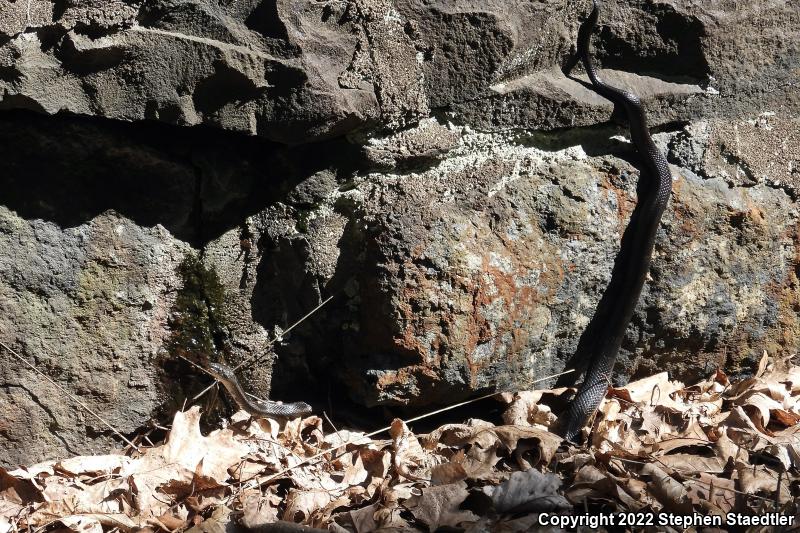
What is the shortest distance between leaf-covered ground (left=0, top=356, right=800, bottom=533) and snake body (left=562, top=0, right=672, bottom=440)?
0.29 ft

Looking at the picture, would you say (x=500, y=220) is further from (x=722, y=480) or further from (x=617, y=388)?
(x=722, y=480)

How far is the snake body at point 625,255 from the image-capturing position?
2766mm

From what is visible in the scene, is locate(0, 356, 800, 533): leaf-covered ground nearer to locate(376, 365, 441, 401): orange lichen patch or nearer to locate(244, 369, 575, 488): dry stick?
locate(244, 369, 575, 488): dry stick

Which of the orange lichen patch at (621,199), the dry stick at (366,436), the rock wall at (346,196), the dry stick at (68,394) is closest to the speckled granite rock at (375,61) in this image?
the rock wall at (346,196)

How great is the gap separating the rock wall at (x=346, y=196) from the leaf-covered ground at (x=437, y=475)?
0.16 meters

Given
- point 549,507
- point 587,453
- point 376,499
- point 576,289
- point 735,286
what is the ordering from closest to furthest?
point 549,507 → point 376,499 → point 587,453 → point 576,289 → point 735,286

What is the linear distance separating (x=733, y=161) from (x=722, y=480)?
1.19 meters

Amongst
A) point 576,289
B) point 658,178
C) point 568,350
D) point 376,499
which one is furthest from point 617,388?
point 376,499

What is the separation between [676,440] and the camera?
2680 millimetres

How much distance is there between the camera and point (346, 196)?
103 inches

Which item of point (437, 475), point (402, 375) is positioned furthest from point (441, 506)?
point (402, 375)

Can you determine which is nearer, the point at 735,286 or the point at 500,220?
the point at 500,220

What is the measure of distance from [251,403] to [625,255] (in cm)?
135

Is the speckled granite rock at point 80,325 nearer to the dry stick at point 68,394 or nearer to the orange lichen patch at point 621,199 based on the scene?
the dry stick at point 68,394
